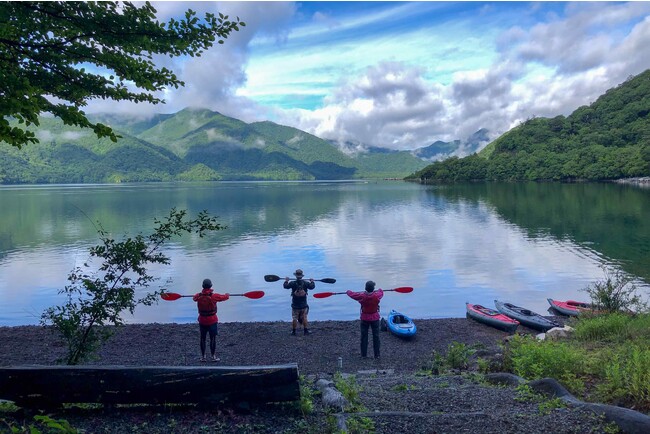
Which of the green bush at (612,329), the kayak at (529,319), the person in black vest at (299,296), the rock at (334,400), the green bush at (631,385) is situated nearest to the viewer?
the rock at (334,400)

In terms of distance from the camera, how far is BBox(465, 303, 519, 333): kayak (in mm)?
22938

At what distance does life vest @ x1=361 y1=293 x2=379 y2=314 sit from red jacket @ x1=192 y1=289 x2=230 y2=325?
492 centimetres

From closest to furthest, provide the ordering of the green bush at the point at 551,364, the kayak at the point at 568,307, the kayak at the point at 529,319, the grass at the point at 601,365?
the grass at the point at 601,365, the green bush at the point at 551,364, the kayak at the point at 529,319, the kayak at the point at 568,307

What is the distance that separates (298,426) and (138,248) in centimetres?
604

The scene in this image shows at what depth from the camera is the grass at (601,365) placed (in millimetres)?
8469

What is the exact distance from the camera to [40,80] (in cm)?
851

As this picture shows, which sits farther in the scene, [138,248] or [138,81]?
[138,248]

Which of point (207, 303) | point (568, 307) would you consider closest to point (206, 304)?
point (207, 303)

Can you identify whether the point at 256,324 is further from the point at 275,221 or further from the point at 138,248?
the point at 275,221

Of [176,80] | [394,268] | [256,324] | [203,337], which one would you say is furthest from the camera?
[394,268]

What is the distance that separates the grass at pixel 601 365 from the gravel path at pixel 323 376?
1462 millimetres

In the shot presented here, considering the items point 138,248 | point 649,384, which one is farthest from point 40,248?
point 649,384

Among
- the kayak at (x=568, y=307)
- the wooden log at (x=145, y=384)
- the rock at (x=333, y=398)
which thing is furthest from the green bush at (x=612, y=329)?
the wooden log at (x=145, y=384)

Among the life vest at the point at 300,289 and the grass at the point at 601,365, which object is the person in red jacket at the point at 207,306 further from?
the grass at the point at 601,365
